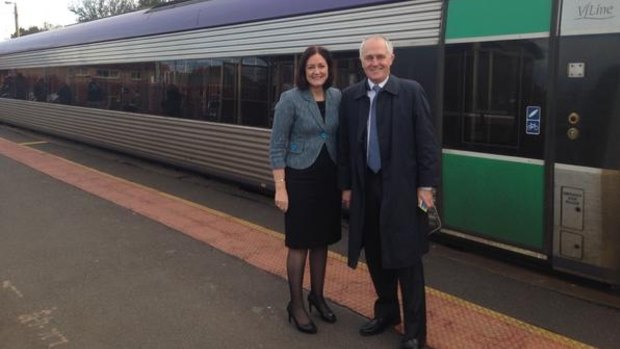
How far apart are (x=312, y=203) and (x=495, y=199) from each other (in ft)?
Answer: 6.10

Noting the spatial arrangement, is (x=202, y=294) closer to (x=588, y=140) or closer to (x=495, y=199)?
(x=495, y=199)

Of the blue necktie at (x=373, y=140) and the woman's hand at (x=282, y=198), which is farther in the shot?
the woman's hand at (x=282, y=198)

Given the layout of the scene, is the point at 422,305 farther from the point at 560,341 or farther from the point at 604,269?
the point at 604,269

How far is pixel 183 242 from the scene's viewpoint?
19.9 ft

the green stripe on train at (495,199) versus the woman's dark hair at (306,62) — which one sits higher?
the woman's dark hair at (306,62)

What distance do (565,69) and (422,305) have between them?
2096 millimetres

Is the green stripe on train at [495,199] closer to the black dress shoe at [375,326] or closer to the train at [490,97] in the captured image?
the train at [490,97]

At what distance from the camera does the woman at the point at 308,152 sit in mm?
3777

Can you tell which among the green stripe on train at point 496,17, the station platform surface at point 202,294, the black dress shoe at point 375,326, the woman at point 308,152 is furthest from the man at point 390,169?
the green stripe on train at point 496,17

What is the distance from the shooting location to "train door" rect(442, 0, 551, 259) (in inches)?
183

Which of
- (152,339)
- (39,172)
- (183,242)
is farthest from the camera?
(39,172)

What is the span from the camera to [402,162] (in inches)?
135

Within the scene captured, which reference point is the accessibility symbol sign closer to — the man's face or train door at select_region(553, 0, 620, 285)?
train door at select_region(553, 0, 620, 285)

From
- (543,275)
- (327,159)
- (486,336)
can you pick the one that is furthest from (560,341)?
(327,159)
